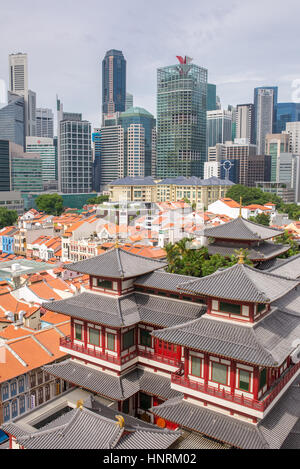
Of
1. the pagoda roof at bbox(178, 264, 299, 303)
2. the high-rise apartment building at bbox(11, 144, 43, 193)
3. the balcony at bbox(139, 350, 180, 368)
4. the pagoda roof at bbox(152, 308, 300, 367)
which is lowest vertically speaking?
the balcony at bbox(139, 350, 180, 368)

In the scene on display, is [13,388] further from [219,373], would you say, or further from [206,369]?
[219,373]

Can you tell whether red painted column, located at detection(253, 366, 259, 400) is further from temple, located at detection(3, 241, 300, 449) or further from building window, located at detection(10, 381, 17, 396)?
building window, located at detection(10, 381, 17, 396)

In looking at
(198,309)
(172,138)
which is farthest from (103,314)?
(172,138)

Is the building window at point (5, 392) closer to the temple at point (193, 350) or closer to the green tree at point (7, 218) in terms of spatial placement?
the temple at point (193, 350)

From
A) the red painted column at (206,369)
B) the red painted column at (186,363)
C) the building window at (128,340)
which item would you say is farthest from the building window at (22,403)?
the red painted column at (206,369)

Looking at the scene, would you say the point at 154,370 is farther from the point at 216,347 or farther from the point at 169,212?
the point at 169,212

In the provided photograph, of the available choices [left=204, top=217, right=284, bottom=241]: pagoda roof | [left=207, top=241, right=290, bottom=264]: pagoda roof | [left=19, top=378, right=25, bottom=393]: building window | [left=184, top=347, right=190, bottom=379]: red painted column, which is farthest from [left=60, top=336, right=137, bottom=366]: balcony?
[left=207, top=241, right=290, bottom=264]: pagoda roof
